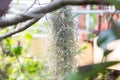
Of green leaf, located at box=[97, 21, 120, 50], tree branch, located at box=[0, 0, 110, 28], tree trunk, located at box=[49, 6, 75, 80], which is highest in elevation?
tree branch, located at box=[0, 0, 110, 28]

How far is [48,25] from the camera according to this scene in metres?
1.83

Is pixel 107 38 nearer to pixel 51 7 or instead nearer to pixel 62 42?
pixel 51 7

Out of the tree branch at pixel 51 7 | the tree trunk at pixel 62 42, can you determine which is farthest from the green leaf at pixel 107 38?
the tree trunk at pixel 62 42

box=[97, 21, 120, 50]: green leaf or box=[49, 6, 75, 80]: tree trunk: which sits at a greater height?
box=[97, 21, 120, 50]: green leaf

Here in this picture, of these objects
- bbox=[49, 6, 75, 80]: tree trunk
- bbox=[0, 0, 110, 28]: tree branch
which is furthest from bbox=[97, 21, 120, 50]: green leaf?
bbox=[49, 6, 75, 80]: tree trunk

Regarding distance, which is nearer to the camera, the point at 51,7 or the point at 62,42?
the point at 51,7

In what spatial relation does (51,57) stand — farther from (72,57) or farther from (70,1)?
(70,1)

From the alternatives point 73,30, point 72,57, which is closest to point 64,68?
point 72,57

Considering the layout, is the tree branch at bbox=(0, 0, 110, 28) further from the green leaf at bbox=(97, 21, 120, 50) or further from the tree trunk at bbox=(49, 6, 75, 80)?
the tree trunk at bbox=(49, 6, 75, 80)

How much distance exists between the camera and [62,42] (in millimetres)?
1784

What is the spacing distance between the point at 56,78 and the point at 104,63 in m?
1.44

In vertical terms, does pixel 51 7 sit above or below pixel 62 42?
above

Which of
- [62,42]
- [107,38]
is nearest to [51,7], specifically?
[107,38]

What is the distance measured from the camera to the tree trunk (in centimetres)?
176
